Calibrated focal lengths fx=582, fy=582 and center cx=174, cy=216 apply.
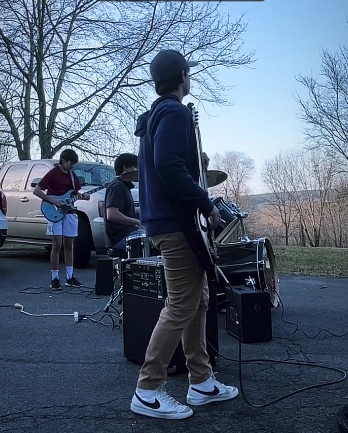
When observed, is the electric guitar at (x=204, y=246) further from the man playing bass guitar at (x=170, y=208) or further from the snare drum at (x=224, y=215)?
the snare drum at (x=224, y=215)

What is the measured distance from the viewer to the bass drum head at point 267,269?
577cm

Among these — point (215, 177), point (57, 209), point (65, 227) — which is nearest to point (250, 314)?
point (215, 177)

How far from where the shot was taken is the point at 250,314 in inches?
193

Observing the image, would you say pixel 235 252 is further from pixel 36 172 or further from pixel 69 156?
pixel 36 172

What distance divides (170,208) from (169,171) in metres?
0.25

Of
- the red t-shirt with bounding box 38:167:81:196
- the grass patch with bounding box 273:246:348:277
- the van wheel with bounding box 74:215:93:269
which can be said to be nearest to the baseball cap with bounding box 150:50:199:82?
the red t-shirt with bounding box 38:167:81:196

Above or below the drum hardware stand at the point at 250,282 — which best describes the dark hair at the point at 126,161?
above

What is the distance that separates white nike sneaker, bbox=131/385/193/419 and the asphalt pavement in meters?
0.05

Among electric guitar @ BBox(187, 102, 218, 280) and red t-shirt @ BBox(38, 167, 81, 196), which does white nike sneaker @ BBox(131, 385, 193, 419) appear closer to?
electric guitar @ BBox(187, 102, 218, 280)

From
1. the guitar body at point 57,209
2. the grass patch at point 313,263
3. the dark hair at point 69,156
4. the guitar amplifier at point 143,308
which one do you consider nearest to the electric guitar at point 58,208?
the guitar body at point 57,209

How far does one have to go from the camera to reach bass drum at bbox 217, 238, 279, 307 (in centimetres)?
561

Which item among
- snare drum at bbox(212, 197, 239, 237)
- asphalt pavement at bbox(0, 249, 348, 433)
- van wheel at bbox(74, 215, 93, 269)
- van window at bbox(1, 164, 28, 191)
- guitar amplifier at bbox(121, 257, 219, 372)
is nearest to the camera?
asphalt pavement at bbox(0, 249, 348, 433)

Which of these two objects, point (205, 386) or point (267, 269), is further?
point (267, 269)

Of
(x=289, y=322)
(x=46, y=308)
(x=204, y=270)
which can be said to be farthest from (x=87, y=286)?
(x=204, y=270)
